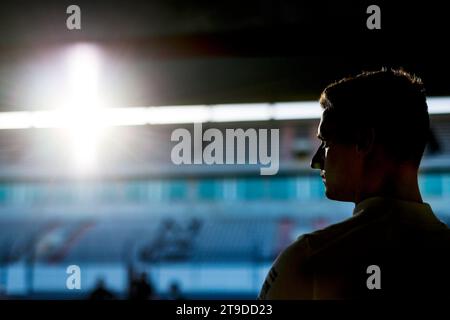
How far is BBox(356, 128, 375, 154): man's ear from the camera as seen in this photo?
2.71ft

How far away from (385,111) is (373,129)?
35 millimetres

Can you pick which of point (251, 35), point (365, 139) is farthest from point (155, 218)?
point (365, 139)

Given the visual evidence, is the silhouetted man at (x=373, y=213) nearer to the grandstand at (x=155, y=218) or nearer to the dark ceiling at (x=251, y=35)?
the dark ceiling at (x=251, y=35)

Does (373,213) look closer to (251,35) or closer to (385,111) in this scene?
(385,111)

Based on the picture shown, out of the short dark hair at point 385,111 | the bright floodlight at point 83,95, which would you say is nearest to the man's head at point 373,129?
the short dark hair at point 385,111

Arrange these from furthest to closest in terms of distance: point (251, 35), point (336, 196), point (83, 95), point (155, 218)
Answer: point (155, 218) < point (83, 95) < point (251, 35) < point (336, 196)

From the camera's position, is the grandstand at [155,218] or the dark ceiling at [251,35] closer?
the dark ceiling at [251,35]

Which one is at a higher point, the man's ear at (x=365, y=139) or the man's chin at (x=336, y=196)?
the man's ear at (x=365, y=139)

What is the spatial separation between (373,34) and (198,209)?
12.5 m

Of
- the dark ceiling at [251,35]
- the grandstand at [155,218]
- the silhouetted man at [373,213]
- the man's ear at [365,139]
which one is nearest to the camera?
the silhouetted man at [373,213]

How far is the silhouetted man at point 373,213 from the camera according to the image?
2.38 ft

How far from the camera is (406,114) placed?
829 mm

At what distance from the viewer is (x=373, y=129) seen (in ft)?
2.72
